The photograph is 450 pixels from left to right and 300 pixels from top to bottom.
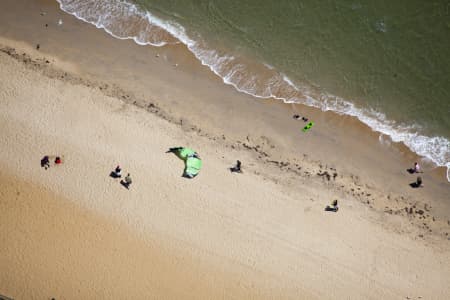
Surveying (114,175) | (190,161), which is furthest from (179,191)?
(114,175)

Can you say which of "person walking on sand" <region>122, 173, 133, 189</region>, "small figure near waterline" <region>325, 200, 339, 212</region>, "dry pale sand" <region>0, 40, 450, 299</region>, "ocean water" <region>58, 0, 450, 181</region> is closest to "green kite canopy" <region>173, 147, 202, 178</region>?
"dry pale sand" <region>0, 40, 450, 299</region>

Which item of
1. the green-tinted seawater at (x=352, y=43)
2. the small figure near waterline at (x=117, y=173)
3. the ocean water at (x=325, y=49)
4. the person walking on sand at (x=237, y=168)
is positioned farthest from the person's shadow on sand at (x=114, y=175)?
the green-tinted seawater at (x=352, y=43)

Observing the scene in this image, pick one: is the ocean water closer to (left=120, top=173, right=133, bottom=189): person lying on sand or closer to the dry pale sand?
the dry pale sand

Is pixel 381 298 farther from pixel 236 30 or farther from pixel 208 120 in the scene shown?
pixel 236 30

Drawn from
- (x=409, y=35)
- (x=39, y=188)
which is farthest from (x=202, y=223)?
(x=409, y=35)

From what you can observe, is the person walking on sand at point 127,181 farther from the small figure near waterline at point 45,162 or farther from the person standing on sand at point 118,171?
the small figure near waterline at point 45,162

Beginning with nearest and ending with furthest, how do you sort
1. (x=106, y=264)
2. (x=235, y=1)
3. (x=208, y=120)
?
1. (x=106, y=264)
2. (x=208, y=120)
3. (x=235, y=1)
